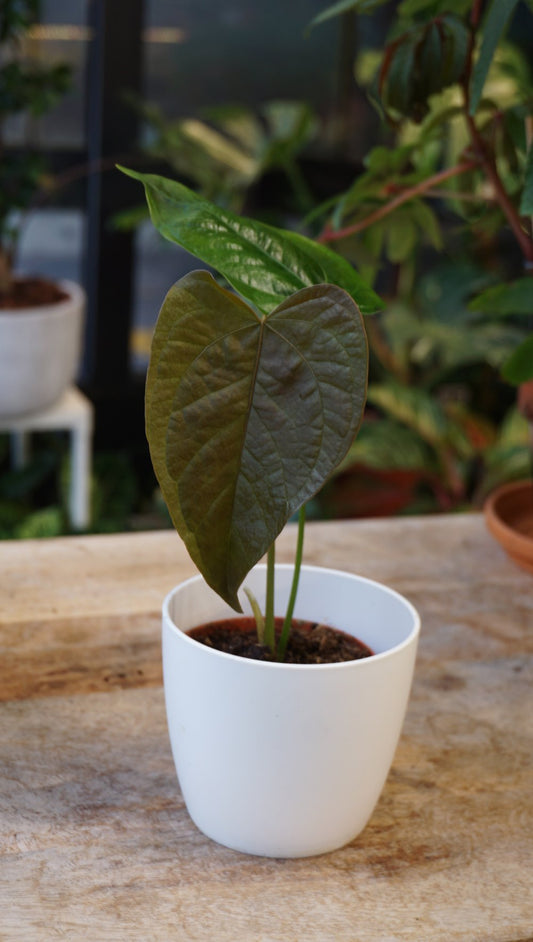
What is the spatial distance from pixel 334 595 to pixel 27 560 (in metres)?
0.38

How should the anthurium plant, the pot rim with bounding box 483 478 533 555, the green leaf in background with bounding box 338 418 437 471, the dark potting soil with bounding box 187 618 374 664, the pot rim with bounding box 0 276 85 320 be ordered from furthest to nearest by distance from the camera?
1. the green leaf in background with bounding box 338 418 437 471
2. the pot rim with bounding box 0 276 85 320
3. the pot rim with bounding box 483 478 533 555
4. the dark potting soil with bounding box 187 618 374 664
5. the anthurium plant

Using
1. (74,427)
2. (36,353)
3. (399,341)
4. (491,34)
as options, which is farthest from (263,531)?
(399,341)

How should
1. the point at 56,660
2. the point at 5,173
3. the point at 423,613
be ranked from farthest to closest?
1. the point at 5,173
2. the point at 423,613
3. the point at 56,660

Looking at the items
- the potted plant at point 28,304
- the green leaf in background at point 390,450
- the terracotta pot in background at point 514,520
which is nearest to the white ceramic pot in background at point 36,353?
the potted plant at point 28,304

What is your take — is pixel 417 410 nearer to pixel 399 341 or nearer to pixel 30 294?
pixel 399 341

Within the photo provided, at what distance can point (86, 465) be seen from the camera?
2191 mm

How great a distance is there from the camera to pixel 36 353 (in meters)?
1.97

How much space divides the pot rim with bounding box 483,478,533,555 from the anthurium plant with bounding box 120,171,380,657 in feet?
1.69

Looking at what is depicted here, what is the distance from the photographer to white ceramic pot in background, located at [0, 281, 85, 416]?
1925mm

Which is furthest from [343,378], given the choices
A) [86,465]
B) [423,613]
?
[86,465]

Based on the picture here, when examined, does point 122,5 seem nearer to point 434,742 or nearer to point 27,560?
point 27,560

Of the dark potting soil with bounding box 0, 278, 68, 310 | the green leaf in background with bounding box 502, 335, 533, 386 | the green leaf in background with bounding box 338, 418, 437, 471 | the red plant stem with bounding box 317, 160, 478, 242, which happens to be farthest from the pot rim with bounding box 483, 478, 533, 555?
the dark potting soil with bounding box 0, 278, 68, 310

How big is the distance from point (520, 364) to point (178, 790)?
445 mm

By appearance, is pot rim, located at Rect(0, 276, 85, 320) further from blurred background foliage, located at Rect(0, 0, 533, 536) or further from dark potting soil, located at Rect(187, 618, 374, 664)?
dark potting soil, located at Rect(187, 618, 374, 664)
